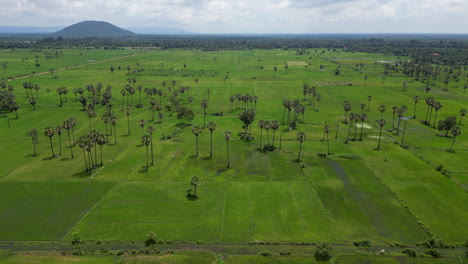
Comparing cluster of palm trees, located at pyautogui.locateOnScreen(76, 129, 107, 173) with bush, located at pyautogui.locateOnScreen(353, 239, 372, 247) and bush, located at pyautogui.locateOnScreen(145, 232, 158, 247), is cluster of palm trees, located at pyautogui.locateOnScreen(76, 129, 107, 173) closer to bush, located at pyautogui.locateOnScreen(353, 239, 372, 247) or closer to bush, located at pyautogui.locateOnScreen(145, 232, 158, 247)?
bush, located at pyautogui.locateOnScreen(145, 232, 158, 247)

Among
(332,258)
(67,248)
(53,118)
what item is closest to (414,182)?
(332,258)

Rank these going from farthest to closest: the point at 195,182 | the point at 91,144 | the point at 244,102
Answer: the point at 244,102 → the point at 91,144 → the point at 195,182

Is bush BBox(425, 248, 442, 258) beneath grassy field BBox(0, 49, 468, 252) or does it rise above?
beneath

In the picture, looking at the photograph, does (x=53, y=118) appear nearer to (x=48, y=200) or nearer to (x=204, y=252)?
(x=48, y=200)

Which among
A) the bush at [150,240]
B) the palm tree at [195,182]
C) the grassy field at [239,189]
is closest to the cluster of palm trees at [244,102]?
the grassy field at [239,189]

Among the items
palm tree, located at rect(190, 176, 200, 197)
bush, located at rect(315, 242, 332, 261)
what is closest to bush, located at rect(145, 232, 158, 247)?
palm tree, located at rect(190, 176, 200, 197)

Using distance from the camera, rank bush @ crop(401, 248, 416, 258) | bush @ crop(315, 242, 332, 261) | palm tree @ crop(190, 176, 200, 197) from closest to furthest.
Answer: bush @ crop(315, 242, 332, 261) < bush @ crop(401, 248, 416, 258) < palm tree @ crop(190, 176, 200, 197)

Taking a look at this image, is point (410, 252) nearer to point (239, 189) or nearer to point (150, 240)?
point (239, 189)

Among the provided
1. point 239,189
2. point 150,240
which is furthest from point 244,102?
point 150,240

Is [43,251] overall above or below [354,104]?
below

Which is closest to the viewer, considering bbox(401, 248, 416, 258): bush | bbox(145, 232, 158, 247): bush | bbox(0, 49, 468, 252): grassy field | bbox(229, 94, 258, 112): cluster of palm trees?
bbox(401, 248, 416, 258): bush

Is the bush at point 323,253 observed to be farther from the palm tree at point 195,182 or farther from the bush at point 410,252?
the palm tree at point 195,182
